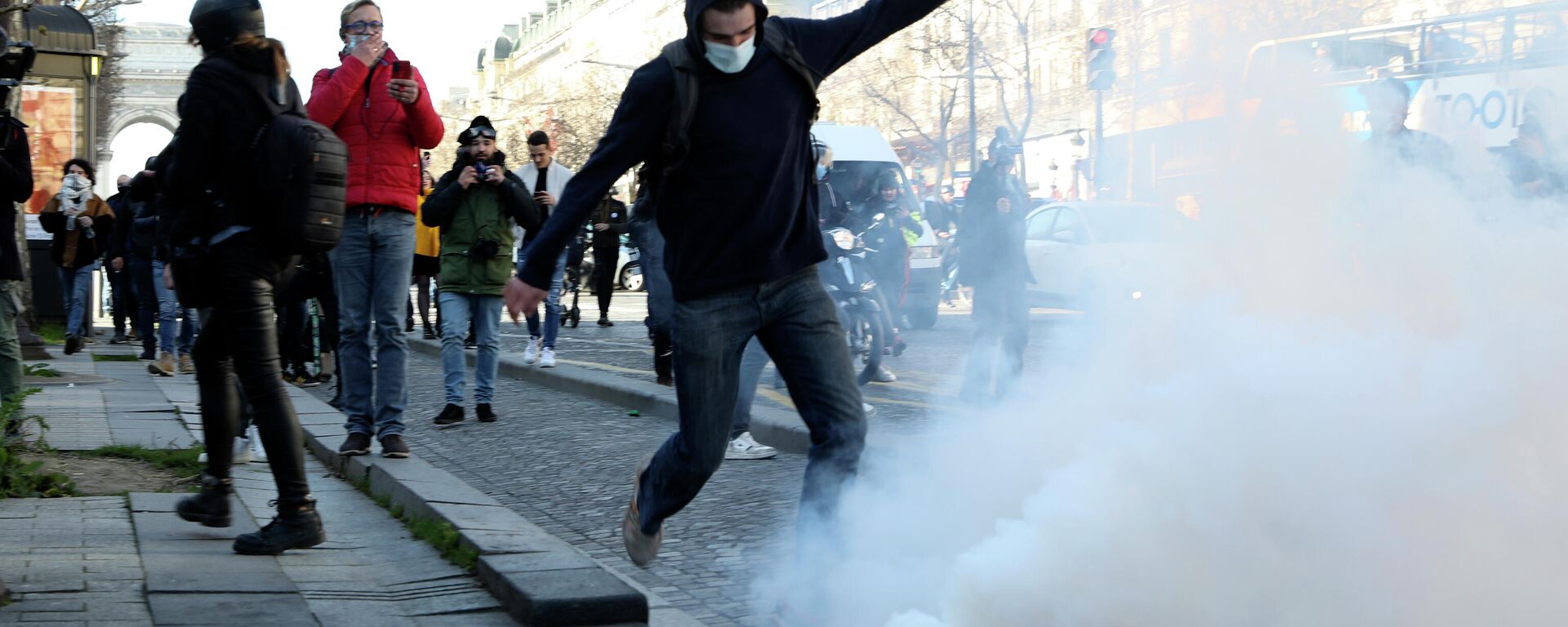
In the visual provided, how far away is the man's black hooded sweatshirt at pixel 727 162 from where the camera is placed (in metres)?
3.41

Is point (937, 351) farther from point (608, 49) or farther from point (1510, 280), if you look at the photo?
point (608, 49)

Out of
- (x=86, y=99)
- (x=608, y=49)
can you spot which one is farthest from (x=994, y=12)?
(x=608, y=49)

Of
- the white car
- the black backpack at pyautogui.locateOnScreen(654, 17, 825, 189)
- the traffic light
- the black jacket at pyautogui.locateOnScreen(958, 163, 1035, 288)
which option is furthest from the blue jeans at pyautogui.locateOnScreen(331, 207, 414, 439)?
the black jacket at pyautogui.locateOnScreen(958, 163, 1035, 288)

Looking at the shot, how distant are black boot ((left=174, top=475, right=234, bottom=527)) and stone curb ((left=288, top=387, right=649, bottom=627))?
24.6 inches

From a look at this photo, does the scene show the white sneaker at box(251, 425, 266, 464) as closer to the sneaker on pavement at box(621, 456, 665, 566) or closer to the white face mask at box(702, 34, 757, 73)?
the sneaker on pavement at box(621, 456, 665, 566)

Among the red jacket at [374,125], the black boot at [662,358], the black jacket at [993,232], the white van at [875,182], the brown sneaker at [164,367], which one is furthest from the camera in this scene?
the white van at [875,182]

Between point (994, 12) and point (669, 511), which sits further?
point (994, 12)

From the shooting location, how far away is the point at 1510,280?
3.25 m

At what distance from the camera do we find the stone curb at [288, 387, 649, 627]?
370 cm

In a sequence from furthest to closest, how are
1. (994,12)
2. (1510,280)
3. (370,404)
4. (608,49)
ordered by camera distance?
(608,49) → (370,404) → (994,12) → (1510,280)

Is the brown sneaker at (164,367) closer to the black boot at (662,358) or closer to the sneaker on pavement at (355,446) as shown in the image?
the black boot at (662,358)

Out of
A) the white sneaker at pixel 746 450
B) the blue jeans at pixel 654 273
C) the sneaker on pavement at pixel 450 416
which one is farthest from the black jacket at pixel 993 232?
the sneaker on pavement at pixel 450 416

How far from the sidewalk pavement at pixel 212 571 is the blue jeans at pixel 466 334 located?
239 centimetres

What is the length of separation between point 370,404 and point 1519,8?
4526mm
